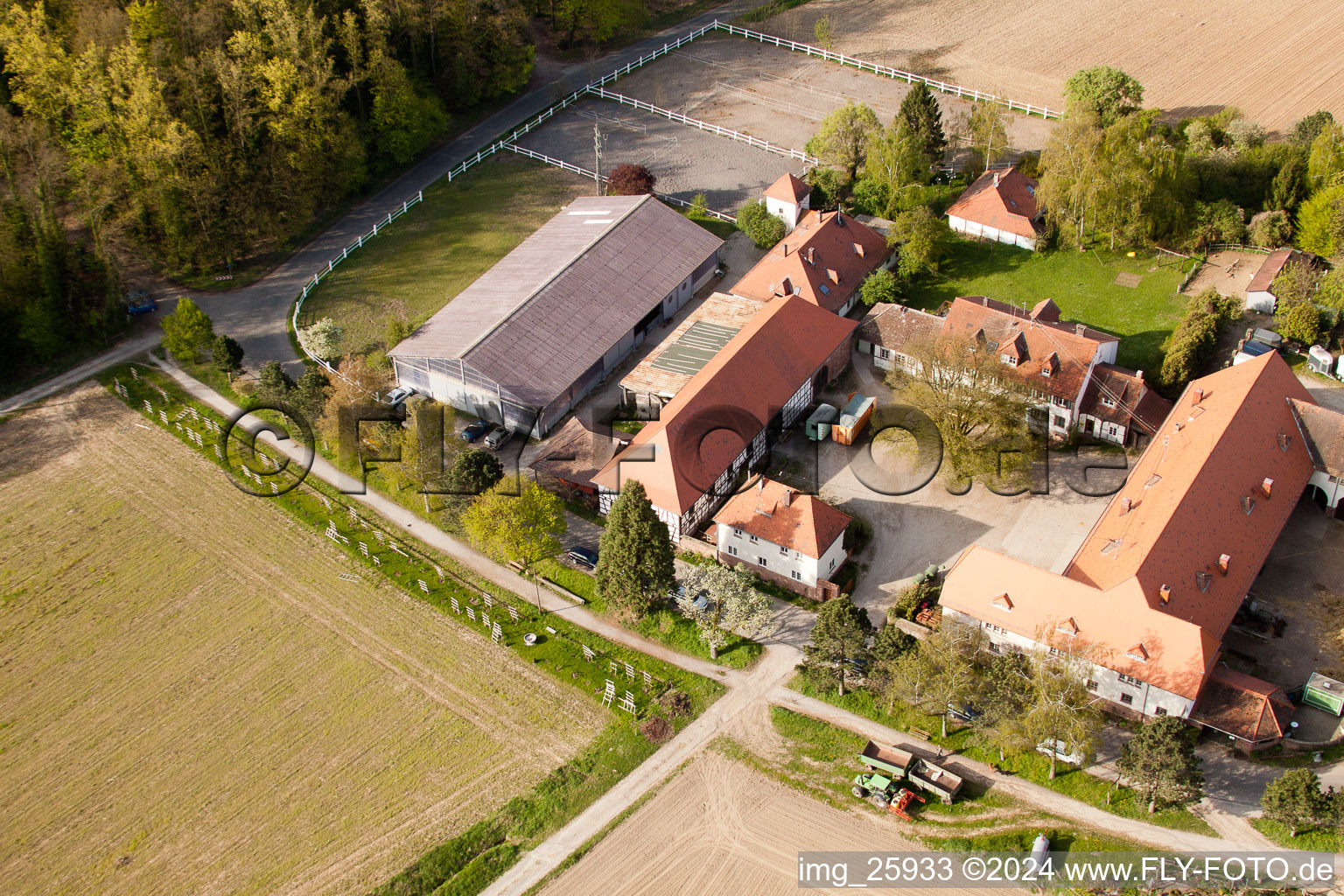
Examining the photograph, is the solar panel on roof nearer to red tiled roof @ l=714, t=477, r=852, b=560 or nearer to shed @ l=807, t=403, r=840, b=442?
shed @ l=807, t=403, r=840, b=442

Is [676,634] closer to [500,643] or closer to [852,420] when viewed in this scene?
[500,643]

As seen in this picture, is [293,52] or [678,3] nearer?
[293,52]

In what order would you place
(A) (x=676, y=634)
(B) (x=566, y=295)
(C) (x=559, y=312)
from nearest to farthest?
(A) (x=676, y=634) → (C) (x=559, y=312) → (B) (x=566, y=295)

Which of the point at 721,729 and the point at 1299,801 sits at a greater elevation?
the point at 1299,801

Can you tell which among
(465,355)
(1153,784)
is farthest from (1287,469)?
(465,355)

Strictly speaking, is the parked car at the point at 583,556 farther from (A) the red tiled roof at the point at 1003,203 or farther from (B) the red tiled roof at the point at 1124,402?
(A) the red tiled roof at the point at 1003,203

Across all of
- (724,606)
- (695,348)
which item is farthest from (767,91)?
(724,606)

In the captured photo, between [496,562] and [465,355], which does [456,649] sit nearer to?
[496,562]

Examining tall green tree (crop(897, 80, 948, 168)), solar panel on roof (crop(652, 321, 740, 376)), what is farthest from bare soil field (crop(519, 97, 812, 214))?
solar panel on roof (crop(652, 321, 740, 376))
